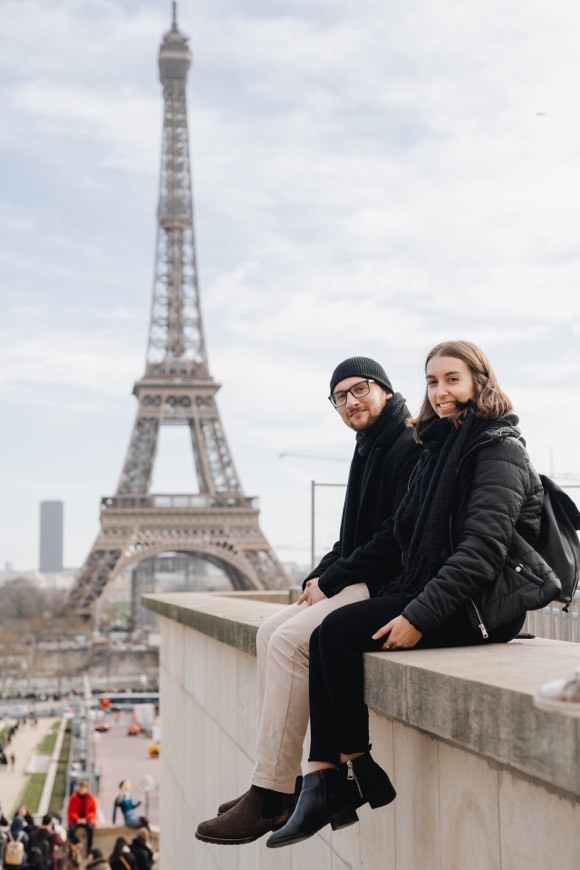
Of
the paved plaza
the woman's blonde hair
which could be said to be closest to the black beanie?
the woman's blonde hair

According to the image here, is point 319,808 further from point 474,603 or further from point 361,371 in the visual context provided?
point 361,371

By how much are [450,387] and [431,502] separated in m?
0.44

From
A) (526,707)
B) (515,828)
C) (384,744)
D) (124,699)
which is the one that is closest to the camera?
(526,707)

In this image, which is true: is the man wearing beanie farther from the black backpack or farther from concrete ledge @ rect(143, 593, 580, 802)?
the black backpack

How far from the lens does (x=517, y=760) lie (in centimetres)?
243

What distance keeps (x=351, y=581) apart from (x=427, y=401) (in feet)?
2.35

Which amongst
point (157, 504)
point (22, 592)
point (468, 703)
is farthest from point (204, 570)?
point (468, 703)

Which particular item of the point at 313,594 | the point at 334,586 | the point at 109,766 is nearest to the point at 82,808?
the point at 313,594

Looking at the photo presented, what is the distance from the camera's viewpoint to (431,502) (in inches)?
140

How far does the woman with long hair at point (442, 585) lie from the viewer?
3326mm

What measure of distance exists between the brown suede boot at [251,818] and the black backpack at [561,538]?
45.7 inches

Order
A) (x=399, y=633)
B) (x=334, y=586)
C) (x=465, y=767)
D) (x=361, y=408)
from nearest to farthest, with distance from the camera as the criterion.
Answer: (x=465, y=767), (x=399, y=633), (x=334, y=586), (x=361, y=408)

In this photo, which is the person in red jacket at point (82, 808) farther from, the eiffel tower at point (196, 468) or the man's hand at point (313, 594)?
the eiffel tower at point (196, 468)

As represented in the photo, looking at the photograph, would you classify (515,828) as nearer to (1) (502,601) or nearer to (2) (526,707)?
(2) (526,707)
